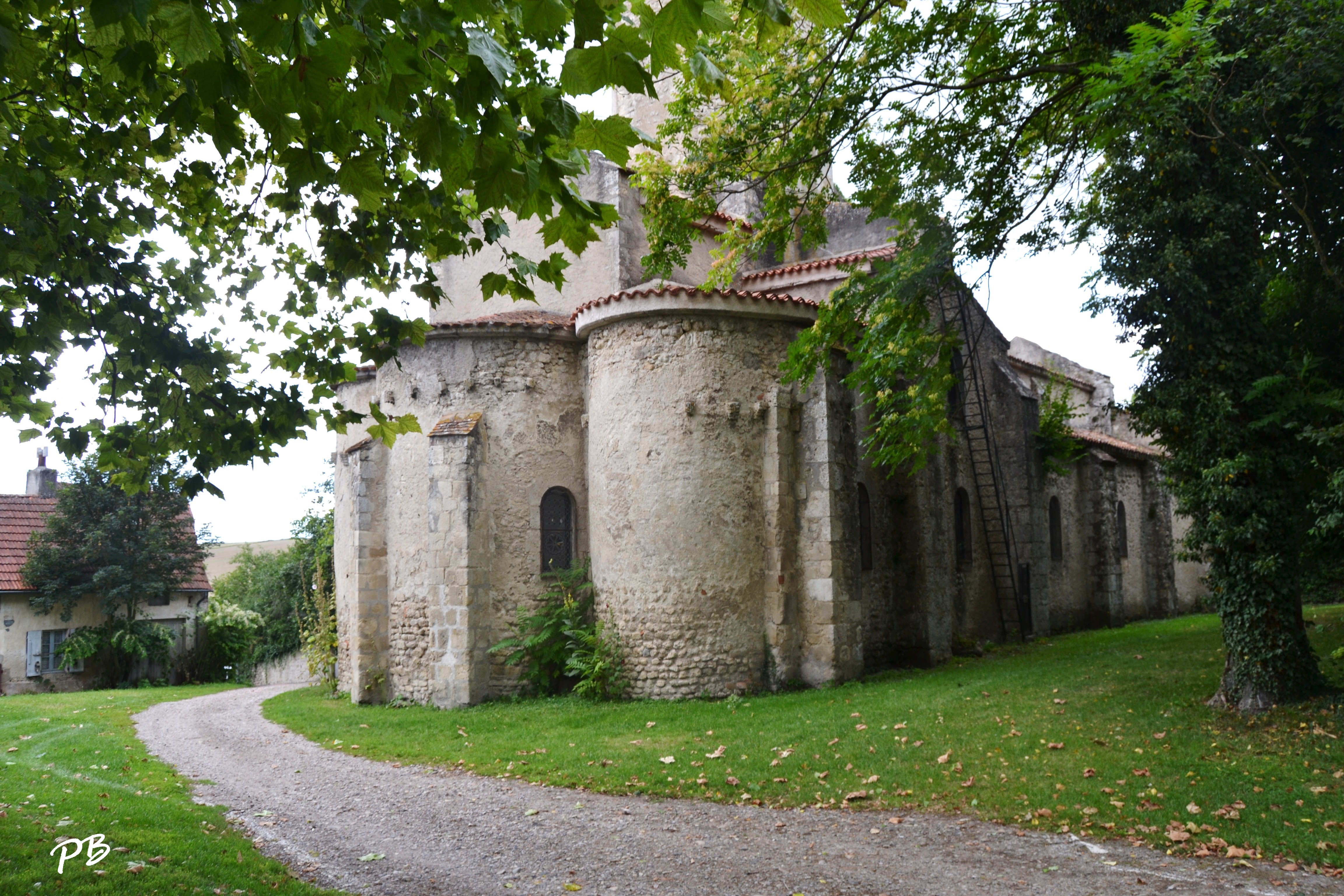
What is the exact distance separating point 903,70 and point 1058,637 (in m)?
14.7

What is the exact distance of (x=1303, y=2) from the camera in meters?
8.08

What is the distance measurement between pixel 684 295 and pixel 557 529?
4.53m

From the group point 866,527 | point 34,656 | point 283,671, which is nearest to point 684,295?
point 866,527

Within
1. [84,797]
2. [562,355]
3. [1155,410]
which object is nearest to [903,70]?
[1155,410]

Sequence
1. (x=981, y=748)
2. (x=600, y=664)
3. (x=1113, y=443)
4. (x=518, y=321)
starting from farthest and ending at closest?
(x=1113, y=443)
(x=518, y=321)
(x=600, y=664)
(x=981, y=748)

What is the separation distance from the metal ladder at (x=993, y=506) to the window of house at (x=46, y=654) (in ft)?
78.3

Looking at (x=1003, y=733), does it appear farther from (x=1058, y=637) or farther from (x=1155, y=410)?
(x=1058, y=637)

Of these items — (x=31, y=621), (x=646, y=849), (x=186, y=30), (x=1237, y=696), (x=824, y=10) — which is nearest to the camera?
(x=186, y=30)

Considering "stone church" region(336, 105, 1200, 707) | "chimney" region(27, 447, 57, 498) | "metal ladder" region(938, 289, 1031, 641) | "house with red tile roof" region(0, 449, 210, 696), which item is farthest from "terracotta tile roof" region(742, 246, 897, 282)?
"chimney" region(27, 447, 57, 498)

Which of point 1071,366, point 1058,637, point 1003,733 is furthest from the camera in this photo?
point 1071,366

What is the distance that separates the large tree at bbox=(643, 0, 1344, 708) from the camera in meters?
8.84

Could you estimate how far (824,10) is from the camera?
315 cm

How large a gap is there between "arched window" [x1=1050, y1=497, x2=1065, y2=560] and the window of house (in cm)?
2595

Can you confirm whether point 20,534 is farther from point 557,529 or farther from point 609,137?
point 609,137
